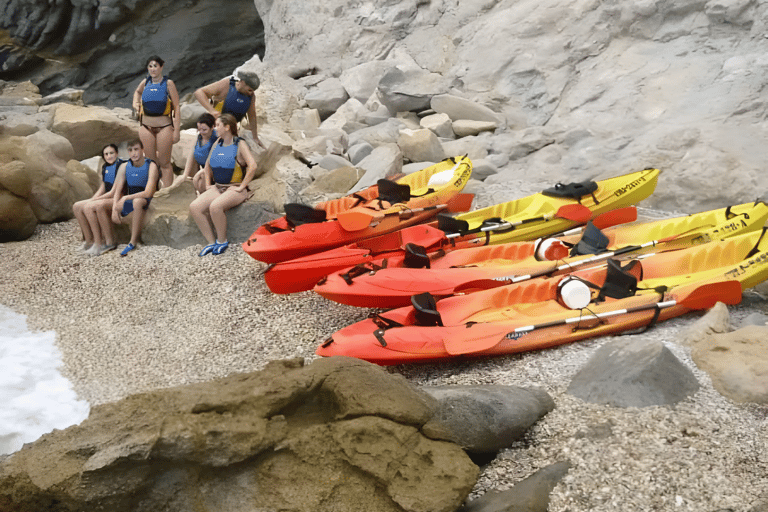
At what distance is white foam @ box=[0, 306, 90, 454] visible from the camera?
345cm

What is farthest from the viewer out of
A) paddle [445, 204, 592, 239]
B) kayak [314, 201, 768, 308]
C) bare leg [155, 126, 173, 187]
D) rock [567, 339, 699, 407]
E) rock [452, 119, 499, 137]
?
rock [452, 119, 499, 137]

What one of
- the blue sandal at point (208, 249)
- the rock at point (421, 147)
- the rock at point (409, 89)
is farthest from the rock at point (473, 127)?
the blue sandal at point (208, 249)

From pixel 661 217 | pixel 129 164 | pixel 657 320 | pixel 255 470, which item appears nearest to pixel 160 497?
pixel 255 470

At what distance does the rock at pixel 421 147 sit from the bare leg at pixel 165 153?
8.49ft

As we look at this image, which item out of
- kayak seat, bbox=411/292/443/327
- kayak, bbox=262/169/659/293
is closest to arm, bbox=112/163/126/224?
kayak, bbox=262/169/659/293

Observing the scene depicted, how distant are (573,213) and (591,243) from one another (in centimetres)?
54

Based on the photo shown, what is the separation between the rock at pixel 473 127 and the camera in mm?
7863

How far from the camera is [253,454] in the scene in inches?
93.7

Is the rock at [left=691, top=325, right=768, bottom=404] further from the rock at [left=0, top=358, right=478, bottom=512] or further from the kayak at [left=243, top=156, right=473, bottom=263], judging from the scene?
the kayak at [left=243, top=156, right=473, bottom=263]

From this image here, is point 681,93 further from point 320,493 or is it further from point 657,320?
point 320,493

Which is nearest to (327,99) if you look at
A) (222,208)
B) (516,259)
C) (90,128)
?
(90,128)

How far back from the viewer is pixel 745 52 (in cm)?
661

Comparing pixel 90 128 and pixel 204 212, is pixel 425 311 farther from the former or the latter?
pixel 90 128

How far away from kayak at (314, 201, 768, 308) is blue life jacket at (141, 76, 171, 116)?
3.37 metres
